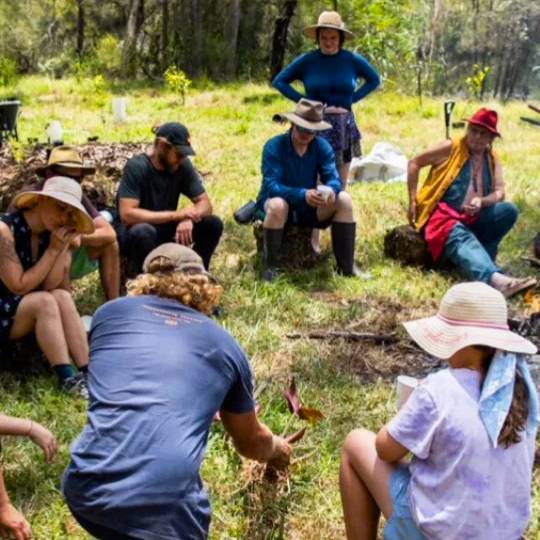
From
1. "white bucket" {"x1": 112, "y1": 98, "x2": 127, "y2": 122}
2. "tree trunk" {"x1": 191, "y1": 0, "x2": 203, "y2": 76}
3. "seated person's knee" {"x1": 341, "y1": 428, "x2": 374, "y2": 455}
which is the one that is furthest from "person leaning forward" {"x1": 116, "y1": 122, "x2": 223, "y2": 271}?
"tree trunk" {"x1": 191, "y1": 0, "x2": 203, "y2": 76}

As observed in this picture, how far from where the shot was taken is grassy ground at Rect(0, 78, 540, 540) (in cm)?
282

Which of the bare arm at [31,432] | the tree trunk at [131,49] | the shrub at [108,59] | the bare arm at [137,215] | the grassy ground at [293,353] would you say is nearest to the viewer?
the bare arm at [31,432]

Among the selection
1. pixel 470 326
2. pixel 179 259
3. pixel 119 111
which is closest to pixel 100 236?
pixel 179 259

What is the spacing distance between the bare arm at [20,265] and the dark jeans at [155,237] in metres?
1.01

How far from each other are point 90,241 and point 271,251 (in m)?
1.47

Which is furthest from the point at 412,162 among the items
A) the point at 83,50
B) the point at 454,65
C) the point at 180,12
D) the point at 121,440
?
the point at 454,65

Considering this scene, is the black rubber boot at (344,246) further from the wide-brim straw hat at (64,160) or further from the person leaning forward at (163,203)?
the wide-brim straw hat at (64,160)

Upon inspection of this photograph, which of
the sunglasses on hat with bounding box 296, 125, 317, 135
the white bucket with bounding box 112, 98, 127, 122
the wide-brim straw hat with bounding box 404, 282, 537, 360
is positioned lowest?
the white bucket with bounding box 112, 98, 127, 122

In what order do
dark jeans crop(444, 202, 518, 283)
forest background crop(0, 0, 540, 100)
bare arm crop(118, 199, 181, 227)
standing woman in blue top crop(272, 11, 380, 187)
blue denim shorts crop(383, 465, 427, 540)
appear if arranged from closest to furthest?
1. blue denim shorts crop(383, 465, 427, 540)
2. bare arm crop(118, 199, 181, 227)
3. dark jeans crop(444, 202, 518, 283)
4. standing woman in blue top crop(272, 11, 380, 187)
5. forest background crop(0, 0, 540, 100)

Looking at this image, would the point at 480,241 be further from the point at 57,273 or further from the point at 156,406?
the point at 156,406

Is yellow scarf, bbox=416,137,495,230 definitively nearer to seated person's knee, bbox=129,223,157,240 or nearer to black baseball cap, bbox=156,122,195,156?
black baseball cap, bbox=156,122,195,156

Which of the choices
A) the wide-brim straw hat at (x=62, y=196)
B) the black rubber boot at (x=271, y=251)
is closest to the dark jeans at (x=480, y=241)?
the black rubber boot at (x=271, y=251)

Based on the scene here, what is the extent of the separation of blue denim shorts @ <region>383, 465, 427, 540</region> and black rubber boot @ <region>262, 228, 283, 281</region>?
117 inches

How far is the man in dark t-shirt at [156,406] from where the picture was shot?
6.53 feet
